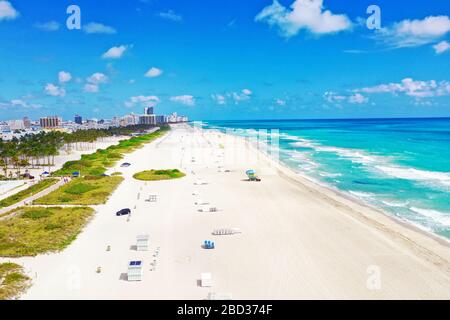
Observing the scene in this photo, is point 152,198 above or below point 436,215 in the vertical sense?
above

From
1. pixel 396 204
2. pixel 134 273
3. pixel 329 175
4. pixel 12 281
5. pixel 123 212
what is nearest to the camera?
pixel 12 281

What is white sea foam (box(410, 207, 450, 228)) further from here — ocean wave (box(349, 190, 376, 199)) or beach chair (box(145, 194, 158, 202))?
beach chair (box(145, 194, 158, 202))

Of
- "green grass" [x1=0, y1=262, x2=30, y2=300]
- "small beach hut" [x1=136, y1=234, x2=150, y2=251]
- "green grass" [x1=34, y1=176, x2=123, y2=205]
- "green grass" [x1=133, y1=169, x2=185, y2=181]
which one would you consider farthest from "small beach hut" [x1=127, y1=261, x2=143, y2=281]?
"green grass" [x1=133, y1=169, x2=185, y2=181]

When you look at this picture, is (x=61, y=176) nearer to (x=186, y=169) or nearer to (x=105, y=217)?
(x=186, y=169)

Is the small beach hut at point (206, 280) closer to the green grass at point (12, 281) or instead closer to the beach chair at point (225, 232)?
the beach chair at point (225, 232)

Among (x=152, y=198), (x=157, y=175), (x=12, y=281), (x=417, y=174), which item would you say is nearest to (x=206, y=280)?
(x=12, y=281)

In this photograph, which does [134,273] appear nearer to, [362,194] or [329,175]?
[362,194]
